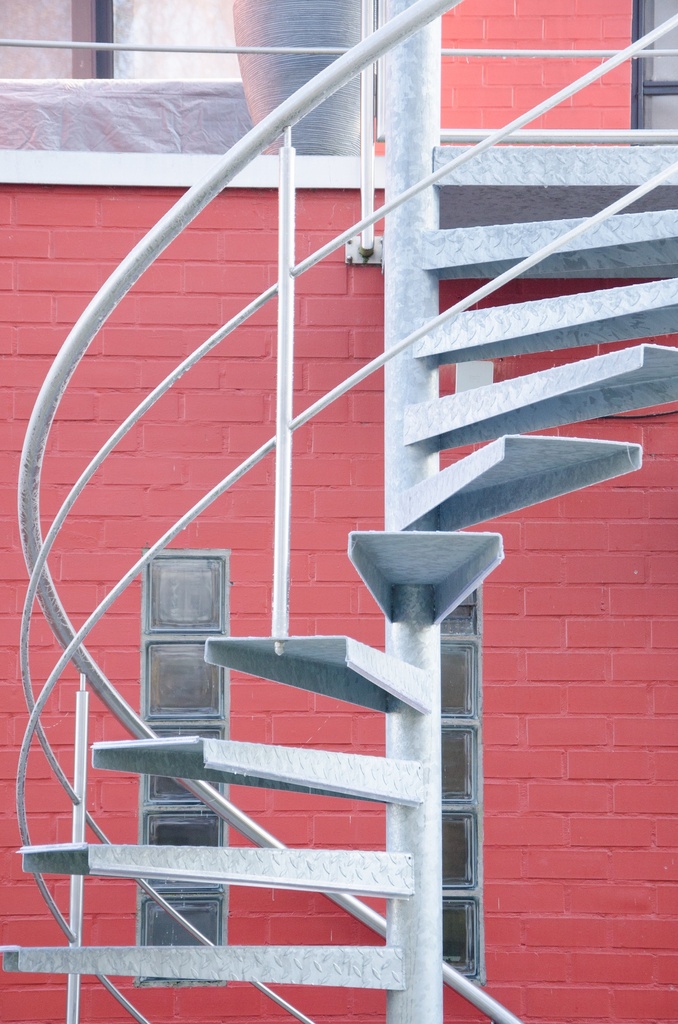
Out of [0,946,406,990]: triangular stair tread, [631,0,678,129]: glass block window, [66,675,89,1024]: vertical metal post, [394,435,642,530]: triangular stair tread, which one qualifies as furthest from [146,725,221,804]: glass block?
[631,0,678,129]: glass block window

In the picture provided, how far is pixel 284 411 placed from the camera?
1.69 meters

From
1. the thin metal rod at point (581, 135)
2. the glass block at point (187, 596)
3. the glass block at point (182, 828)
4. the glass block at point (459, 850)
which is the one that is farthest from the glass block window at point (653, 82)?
the glass block at point (182, 828)

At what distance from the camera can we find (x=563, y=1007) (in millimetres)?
2857

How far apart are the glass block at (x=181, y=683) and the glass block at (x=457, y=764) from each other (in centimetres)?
61

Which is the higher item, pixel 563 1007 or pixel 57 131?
pixel 57 131

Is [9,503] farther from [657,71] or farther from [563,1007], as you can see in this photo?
[657,71]

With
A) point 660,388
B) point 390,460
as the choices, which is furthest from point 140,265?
point 660,388

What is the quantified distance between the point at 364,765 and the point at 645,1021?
1487 mm

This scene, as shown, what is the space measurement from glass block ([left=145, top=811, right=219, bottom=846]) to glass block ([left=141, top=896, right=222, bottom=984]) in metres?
0.14

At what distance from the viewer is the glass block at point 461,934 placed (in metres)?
2.89

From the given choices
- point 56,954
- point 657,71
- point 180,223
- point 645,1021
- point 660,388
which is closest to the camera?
point 180,223

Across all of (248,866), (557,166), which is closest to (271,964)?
(248,866)

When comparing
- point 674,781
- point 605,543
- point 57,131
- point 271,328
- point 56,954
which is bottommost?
point 56,954

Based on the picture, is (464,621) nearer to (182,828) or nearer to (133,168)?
(182,828)
